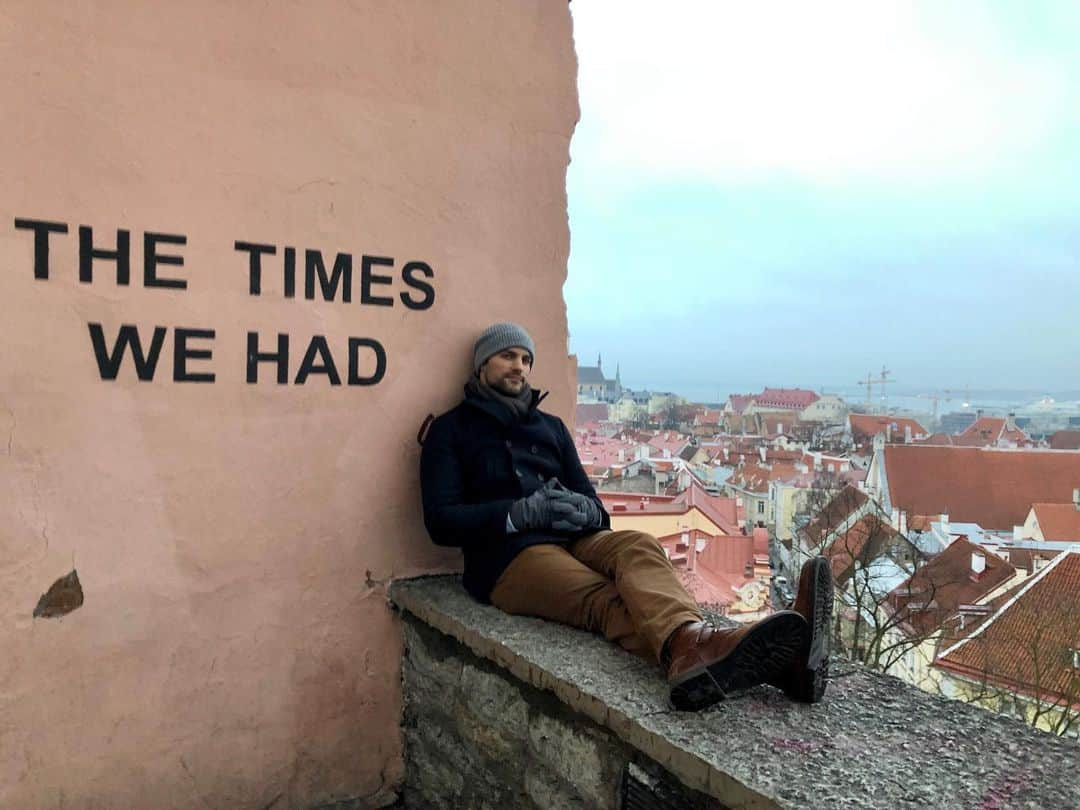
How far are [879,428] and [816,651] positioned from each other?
34.2 m

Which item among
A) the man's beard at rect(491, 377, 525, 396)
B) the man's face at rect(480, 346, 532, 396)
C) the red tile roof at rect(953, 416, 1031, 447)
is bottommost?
the red tile roof at rect(953, 416, 1031, 447)

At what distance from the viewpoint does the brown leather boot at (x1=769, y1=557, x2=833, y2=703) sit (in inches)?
60.4

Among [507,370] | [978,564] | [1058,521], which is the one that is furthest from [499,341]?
[1058,521]

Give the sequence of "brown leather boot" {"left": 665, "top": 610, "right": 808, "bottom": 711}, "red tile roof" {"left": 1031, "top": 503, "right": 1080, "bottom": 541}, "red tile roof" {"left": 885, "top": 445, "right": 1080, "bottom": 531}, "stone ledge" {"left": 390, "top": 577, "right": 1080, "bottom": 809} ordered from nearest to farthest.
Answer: "stone ledge" {"left": 390, "top": 577, "right": 1080, "bottom": 809} → "brown leather boot" {"left": 665, "top": 610, "right": 808, "bottom": 711} → "red tile roof" {"left": 1031, "top": 503, "right": 1080, "bottom": 541} → "red tile roof" {"left": 885, "top": 445, "right": 1080, "bottom": 531}

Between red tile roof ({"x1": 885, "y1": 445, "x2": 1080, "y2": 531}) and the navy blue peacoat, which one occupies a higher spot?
the navy blue peacoat

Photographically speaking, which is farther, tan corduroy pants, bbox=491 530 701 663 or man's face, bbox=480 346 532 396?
man's face, bbox=480 346 532 396

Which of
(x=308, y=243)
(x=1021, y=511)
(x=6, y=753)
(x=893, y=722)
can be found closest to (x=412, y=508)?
(x=308, y=243)

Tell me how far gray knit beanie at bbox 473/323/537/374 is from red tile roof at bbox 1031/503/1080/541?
19.0m

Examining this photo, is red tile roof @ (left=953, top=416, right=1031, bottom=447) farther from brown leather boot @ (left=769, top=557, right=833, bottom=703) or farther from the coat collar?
brown leather boot @ (left=769, top=557, right=833, bottom=703)

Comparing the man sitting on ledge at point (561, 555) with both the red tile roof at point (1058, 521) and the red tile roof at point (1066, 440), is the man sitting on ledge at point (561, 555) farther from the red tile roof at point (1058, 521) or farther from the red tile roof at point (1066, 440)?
the red tile roof at point (1066, 440)

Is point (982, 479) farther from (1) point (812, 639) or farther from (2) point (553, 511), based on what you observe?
(1) point (812, 639)

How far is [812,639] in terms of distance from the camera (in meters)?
1.53

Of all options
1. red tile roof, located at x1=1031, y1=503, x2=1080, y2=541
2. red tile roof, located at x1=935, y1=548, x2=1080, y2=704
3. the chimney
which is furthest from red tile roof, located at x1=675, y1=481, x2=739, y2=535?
red tile roof, located at x1=1031, y1=503, x2=1080, y2=541

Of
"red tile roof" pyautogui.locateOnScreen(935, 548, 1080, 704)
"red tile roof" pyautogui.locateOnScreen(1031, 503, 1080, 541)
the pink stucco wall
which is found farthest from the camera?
"red tile roof" pyautogui.locateOnScreen(1031, 503, 1080, 541)
